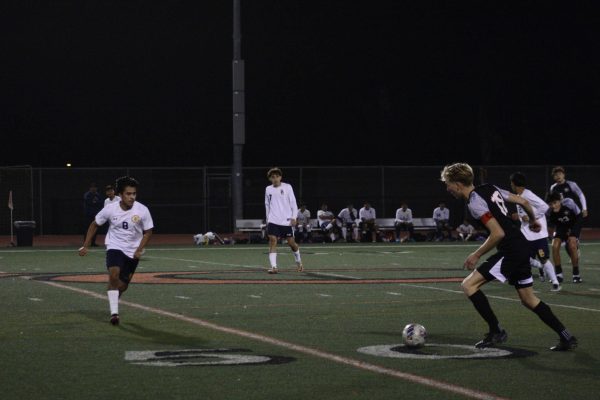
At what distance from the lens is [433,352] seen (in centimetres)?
1023

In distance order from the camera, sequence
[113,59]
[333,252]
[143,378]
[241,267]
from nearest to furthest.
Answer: [143,378], [241,267], [333,252], [113,59]

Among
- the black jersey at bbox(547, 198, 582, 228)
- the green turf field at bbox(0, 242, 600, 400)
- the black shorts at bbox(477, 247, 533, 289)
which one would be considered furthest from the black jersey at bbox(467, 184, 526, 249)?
the black jersey at bbox(547, 198, 582, 228)

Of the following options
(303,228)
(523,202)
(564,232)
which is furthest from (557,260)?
(303,228)

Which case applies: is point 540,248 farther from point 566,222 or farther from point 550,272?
Result: point 566,222

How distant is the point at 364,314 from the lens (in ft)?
44.8

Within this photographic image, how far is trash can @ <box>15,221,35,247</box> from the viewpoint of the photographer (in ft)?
112

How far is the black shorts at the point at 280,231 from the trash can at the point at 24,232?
47.6ft

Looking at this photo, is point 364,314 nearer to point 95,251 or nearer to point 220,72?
point 95,251

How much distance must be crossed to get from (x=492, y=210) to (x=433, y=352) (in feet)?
4.52

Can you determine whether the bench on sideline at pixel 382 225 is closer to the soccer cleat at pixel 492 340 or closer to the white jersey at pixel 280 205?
the white jersey at pixel 280 205

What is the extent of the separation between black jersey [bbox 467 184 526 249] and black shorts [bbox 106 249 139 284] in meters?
4.66

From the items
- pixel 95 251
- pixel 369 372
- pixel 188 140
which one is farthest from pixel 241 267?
pixel 188 140

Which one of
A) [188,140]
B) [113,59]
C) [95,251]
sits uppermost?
[113,59]

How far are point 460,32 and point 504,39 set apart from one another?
2.13 m
